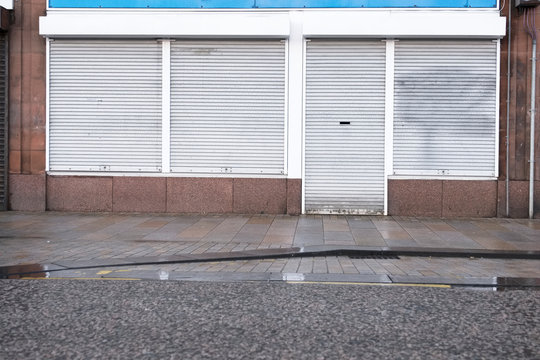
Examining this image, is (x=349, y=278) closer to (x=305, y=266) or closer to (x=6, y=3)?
(x=305, y=266)

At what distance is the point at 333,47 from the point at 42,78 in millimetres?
7534

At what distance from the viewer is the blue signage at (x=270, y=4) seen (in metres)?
13.3

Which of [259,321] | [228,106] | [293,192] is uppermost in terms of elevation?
[228,106]

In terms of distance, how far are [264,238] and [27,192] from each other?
23.4ft

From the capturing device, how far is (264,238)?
34.1 ft

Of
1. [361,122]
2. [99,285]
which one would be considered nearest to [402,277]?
[99,285]

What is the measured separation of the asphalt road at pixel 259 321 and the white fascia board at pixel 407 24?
8.35 m

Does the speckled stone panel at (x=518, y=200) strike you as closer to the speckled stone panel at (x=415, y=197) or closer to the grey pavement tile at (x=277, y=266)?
the speckled stone panel at (x=415, y=197)

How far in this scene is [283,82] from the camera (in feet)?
44.5

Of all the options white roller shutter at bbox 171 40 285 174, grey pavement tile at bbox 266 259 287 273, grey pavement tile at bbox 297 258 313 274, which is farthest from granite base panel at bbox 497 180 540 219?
grey pavement tile at bbox 266 259 287 273

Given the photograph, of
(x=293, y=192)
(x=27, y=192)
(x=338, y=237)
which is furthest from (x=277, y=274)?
(x=27, y=192)

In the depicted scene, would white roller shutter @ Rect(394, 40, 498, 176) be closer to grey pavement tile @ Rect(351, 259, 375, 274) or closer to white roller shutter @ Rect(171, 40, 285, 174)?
white roller shutter @ Rect(171, 40, 285, 174)

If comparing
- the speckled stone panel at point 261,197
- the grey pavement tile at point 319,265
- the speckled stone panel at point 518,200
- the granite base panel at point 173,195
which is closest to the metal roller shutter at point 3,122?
the granite base panel at point 173,195

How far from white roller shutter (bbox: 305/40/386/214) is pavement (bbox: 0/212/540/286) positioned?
84cm
